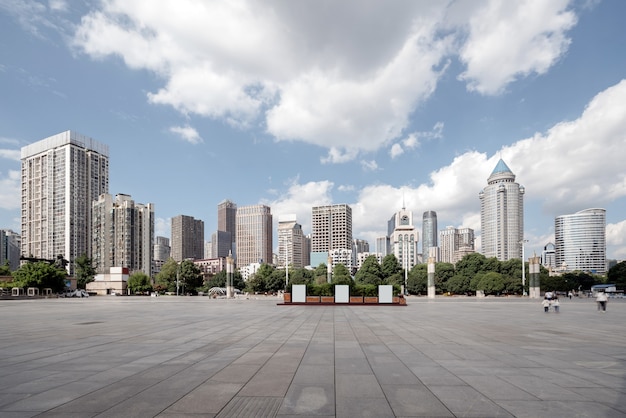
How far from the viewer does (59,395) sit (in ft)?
24.8

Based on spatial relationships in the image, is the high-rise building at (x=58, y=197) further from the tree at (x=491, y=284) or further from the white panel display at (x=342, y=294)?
the white panel display at (x=342, y=294)

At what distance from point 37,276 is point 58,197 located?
9249 cm

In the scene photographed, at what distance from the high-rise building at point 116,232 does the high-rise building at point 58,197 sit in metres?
7.29

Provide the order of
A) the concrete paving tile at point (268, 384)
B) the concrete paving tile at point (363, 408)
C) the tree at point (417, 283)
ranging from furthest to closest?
the tree at point (417, 283) → the concrete paving tile at point (268, 384) → the concrete paving tile at point (363, 408)

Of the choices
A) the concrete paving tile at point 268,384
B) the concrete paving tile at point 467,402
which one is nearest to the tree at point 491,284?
the concrete paving tile at point 467,402

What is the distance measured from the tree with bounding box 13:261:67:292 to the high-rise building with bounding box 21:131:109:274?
273 ft

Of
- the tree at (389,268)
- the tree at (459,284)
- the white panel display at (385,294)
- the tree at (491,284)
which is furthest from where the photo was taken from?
the tree at (389,268)

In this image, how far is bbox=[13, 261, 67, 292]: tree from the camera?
75125 mm

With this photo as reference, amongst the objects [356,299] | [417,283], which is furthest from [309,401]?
[417,283]

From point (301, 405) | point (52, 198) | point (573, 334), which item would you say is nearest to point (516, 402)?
point (301, 405)

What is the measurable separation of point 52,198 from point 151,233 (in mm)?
37681

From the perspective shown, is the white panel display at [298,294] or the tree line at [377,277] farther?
the tree line at [377,277]

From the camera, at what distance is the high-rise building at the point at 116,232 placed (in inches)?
5984

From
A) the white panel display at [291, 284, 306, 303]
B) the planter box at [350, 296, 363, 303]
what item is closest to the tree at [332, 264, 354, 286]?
the planter box at [350, 296, 363, 303]
